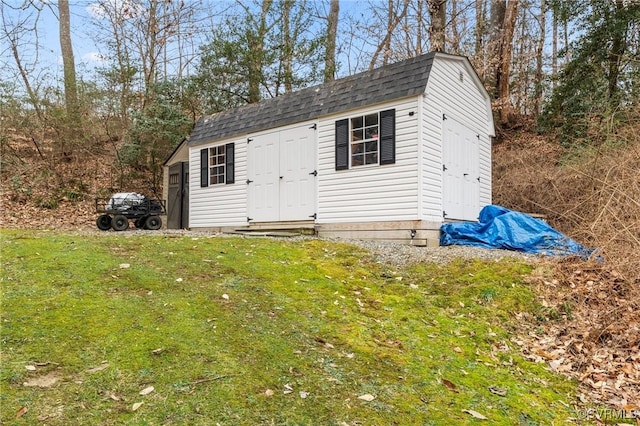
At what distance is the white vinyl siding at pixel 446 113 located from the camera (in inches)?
302

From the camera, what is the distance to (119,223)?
1088 centimetres

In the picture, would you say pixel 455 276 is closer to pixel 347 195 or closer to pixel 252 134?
pixel 347 195

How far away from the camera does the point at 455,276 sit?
529cm

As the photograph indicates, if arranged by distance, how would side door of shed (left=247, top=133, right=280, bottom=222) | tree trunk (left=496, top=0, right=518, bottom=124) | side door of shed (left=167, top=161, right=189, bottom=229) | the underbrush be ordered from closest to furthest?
the underbrush
side door of shed (left=247, top=133, right=280, bottom=222)
side door of shed (left=167, top=161, right=189, bottom=229)
tree trunk (left=496, top=0, right=518, bottom=124)

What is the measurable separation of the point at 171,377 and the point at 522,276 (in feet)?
14.0

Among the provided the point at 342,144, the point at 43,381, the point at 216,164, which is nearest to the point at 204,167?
the point at 216,164

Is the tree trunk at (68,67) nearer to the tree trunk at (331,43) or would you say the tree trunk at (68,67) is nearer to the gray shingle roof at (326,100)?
the gray shingle roof at (326,100)

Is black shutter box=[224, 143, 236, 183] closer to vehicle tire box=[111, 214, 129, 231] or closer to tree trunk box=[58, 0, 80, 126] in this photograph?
vehicle tire box=[111, 214, 129, 231]

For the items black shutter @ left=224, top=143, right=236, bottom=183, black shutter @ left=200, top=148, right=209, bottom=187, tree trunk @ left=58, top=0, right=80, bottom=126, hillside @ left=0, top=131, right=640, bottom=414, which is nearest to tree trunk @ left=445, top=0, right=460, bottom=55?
hillside @ left=0, top=131, right=640, bottom=414

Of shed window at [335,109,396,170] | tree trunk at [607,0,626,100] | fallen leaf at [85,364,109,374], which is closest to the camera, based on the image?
fallen leaf at [85,364,109,374]

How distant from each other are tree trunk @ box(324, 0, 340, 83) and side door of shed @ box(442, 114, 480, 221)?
27.0ft

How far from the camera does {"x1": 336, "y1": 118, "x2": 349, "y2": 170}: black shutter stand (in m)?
8.38

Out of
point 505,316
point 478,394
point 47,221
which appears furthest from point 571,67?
point 47,221

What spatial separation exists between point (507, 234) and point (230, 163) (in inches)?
257
